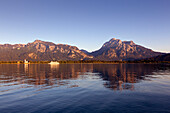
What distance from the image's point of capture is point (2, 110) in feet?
69.8

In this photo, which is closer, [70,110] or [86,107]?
[70,110]

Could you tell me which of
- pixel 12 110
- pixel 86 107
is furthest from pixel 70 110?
pixel 12 110

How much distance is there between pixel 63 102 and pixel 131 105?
12.6m

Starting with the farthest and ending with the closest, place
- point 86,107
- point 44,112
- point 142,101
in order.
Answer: point 142,101 < point 86,107 < point 44,112

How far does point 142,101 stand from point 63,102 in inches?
612

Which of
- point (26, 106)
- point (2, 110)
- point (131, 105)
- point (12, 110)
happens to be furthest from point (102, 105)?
point (2, 110)

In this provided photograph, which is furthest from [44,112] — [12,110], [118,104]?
[118,104]

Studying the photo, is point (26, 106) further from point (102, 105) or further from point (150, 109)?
point (150, 109)

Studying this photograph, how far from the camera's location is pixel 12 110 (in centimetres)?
2128

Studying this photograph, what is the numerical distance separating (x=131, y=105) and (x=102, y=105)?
5205 millimetres

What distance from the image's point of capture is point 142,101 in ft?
84.8

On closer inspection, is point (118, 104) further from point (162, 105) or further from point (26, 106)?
point (26, 106)

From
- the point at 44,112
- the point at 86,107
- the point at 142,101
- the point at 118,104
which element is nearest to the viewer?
the point at 44,112

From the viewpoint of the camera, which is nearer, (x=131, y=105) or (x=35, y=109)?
(x=35, y=109)
